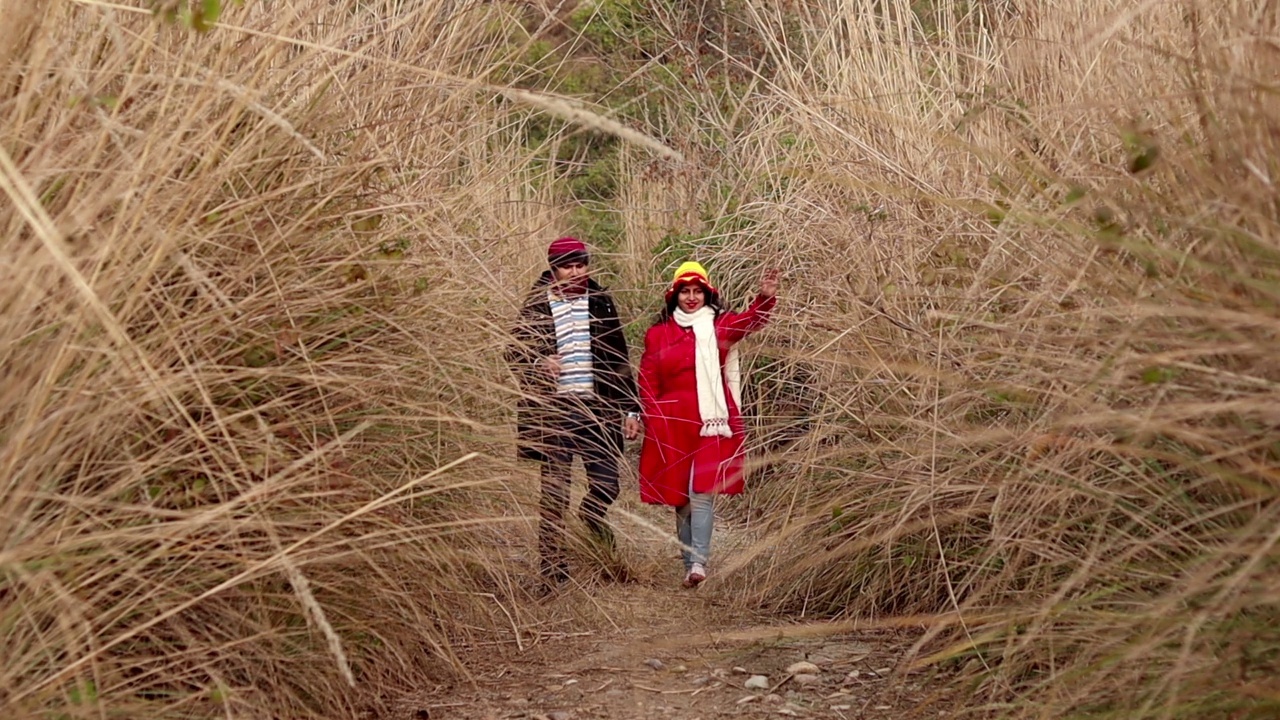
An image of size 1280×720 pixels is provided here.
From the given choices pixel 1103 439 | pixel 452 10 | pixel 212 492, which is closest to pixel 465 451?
pixel 212 492

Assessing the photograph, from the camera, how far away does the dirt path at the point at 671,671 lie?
14.7 feet

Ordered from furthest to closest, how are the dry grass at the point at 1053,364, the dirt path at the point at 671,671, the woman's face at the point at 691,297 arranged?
the woman's face at the point at 691,297, the dirt path at the point at 671,671, the dry grass at the point at 1053,364

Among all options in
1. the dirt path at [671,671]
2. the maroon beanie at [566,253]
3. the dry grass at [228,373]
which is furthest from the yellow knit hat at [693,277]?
the dry grass at [228,373]

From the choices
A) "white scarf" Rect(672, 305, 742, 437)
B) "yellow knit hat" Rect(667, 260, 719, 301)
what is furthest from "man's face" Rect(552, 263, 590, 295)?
"white scarf" Rect(672, 305, 742, 437)

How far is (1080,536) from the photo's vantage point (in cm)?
349

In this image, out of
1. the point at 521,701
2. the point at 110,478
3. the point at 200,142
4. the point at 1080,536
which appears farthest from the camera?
the point at 521,701

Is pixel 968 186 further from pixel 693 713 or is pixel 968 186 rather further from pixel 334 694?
pixel 334 694

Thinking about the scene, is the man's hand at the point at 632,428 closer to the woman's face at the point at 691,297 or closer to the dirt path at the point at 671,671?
the woman's face at the point at 691,297

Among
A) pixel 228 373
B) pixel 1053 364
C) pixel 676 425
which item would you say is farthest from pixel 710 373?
pixel 228 373

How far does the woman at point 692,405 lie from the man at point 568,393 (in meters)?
0.17

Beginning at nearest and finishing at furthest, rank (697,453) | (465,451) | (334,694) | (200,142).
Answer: (200,142) < (334,694) < (465,451) < (697,453)

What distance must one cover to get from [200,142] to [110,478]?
28.1 inches

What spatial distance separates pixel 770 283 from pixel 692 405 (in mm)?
1063

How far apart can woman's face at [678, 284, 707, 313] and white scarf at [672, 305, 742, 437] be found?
3cm
